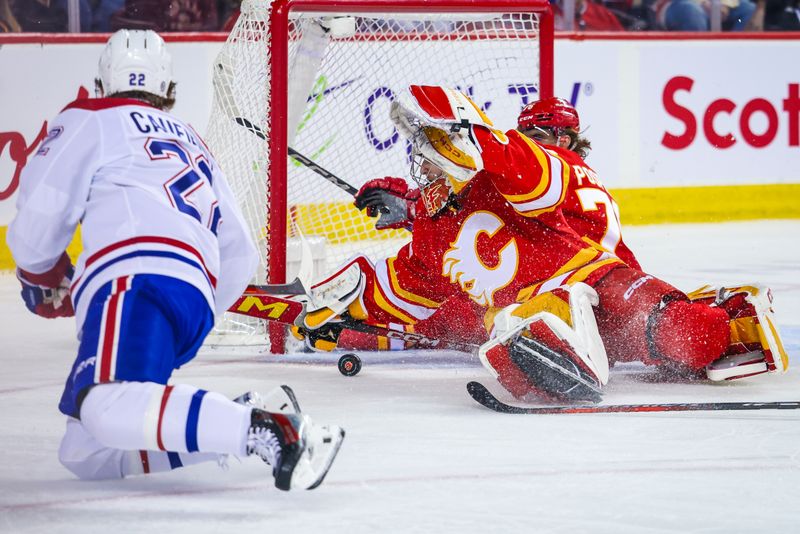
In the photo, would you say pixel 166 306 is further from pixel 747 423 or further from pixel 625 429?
pixel 747 423

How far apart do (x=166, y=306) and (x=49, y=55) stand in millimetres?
3419

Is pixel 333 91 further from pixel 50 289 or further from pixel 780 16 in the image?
pixel 780 16

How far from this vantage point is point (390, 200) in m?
3.59

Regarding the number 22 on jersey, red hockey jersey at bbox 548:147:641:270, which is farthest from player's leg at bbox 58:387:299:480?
red hockey jersey at bbox 548:147:641:270

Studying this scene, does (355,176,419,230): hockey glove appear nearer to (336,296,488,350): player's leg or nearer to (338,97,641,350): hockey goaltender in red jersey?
(338,97,641,350): hockey goaltender in red jersey

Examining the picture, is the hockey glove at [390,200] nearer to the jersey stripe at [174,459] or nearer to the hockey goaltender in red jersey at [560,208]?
the hockey goaltender in red jersey at [560,208]

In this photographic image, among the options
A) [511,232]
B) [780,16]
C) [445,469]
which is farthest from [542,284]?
[780,16]

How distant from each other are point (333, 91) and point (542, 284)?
1324 mm

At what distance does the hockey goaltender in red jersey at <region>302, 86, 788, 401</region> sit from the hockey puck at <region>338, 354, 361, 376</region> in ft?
1.03

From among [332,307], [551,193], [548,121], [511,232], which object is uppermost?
[548,121]

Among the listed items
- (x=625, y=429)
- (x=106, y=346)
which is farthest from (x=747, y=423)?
(x=106, y=346)

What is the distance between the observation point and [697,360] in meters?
3.11

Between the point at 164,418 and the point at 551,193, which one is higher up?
the point at 551,193

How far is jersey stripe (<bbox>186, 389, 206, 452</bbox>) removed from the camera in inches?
79.0
